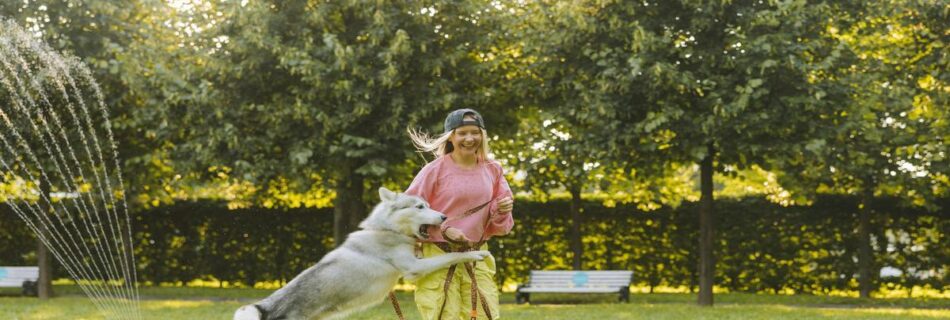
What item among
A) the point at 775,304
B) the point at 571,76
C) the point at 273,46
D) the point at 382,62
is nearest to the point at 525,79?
the point at 571,76

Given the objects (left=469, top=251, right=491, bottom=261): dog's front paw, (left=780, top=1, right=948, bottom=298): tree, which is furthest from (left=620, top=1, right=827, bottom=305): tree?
(left=469, top=251, right=491, bottom=261): dog's front paw

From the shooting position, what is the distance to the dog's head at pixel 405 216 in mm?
7621

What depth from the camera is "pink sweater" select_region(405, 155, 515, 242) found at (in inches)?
307

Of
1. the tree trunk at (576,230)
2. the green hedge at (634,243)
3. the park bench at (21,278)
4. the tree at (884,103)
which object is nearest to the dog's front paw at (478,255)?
the tree at (884,103)

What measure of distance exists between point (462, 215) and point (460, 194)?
A: 0.49ft

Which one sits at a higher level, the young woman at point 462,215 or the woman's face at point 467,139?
the woman's face at point 467,139

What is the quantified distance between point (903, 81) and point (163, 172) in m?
15.2

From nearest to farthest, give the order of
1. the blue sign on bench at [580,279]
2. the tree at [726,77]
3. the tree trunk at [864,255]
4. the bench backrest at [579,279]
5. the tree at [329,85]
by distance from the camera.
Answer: the tree at [726,77] → the tree at [329,85] → the bench backrest at [579,279] → the blue sign on bench at [580,279] → the tree trunk at [864,255]

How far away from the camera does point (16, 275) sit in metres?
23.8

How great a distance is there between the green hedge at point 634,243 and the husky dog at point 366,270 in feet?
57.1

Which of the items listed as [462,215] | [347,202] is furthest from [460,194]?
[347,202]

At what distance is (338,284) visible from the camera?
25.3 feet

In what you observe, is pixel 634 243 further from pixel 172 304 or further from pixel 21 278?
pixel 21 278

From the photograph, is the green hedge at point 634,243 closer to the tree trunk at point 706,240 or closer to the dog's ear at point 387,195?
the tree trunk at point 706,240
